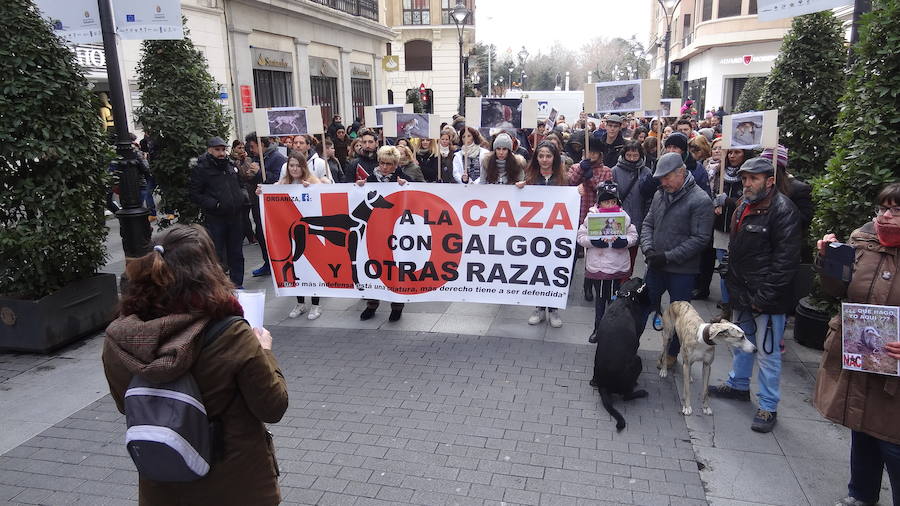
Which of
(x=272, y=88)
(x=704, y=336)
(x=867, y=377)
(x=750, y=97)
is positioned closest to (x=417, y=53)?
(x=272, y=88)

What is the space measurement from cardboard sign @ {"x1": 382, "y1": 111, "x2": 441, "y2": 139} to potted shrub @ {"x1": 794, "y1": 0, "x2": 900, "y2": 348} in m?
4.89

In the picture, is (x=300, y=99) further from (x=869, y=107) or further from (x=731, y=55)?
(x=731, y=55)

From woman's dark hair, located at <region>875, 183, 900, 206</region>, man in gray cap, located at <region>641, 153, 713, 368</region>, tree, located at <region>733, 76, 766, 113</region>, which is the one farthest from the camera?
tree, located at <region>733, 76, 766, 113</region>

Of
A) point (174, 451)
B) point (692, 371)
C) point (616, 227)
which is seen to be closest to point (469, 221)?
point (616, 227)

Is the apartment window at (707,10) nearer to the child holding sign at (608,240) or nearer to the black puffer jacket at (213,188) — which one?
the child holding sign at (608,240)

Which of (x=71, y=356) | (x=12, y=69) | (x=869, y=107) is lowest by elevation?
(x=71, y=356)

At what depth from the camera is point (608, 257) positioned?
6109mm

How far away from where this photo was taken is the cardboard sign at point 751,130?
606 centimetres

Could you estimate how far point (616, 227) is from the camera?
604 cm

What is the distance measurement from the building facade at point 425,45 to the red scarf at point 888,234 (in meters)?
41.4

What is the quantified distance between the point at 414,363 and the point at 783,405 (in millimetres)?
3198

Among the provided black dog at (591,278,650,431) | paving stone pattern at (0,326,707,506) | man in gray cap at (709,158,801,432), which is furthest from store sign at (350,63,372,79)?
man in gray cap at (709,158,801,432)

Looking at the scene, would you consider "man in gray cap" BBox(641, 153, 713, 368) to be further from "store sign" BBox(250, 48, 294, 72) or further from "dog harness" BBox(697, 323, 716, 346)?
"store sign" BBox(250, 48, 294, 72)

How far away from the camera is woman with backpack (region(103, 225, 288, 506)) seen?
216cm
